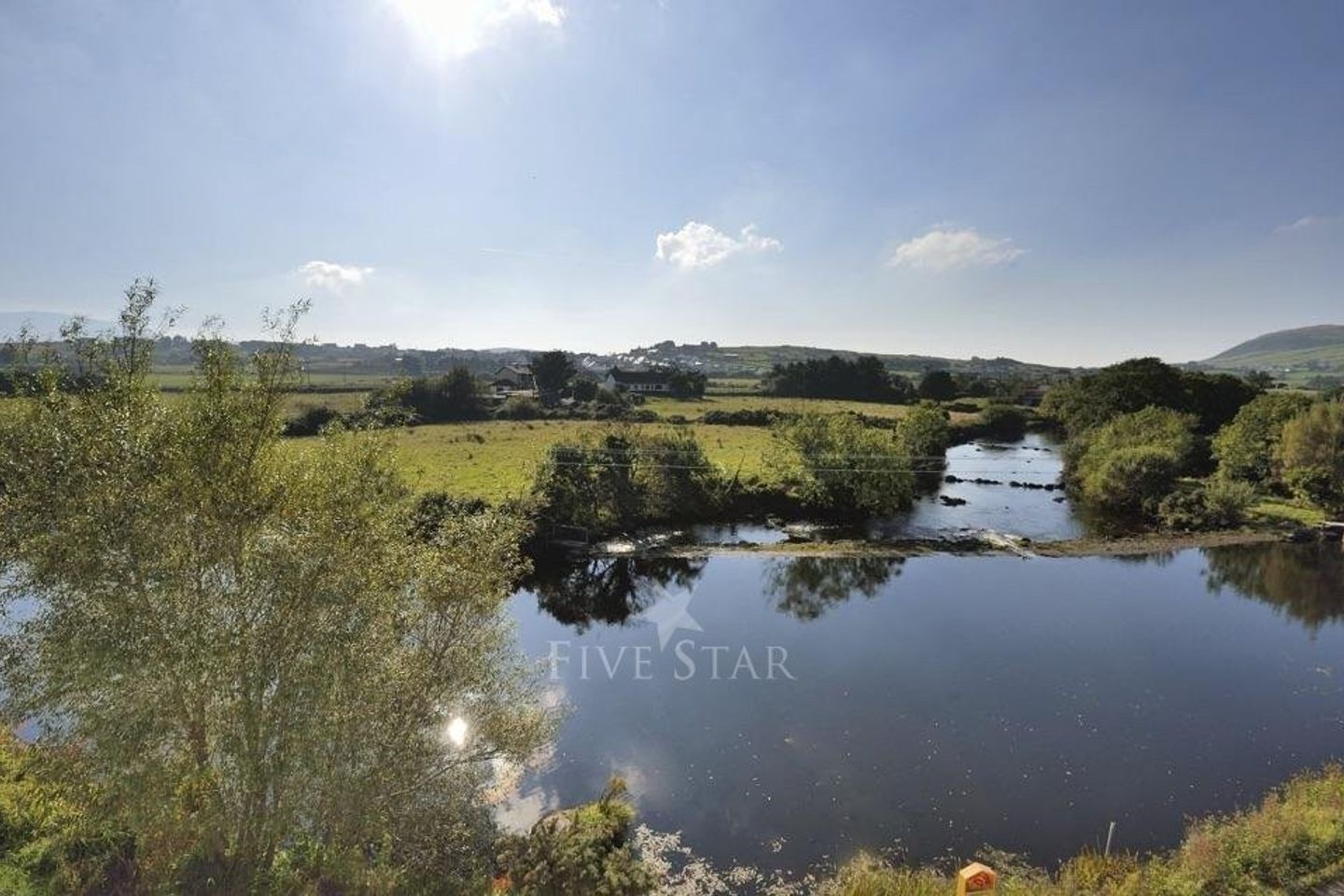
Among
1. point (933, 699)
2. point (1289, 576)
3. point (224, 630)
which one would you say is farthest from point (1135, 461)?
point (224, 630)

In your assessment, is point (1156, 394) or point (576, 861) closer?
point (576, 861)

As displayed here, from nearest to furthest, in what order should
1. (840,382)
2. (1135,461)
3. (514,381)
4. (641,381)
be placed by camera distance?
(1135,461)
(840,382)
(641,381)
(514,381)

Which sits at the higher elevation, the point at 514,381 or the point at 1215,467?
the point at 514,381

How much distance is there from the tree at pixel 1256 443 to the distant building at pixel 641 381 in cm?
6690

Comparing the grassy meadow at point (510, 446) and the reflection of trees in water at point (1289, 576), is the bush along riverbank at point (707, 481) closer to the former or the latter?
the grassy meadow at point (510, 446)

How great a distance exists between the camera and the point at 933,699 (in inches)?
851

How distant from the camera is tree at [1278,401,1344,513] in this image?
4434cm

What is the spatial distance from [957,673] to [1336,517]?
130 ft

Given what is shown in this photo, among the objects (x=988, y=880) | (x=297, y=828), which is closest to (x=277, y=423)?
(x=297, y=828)

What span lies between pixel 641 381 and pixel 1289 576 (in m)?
81.6

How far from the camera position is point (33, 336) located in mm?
11766

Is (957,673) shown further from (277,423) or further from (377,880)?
(277,423)

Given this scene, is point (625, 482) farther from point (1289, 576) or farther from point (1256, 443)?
point (1256, 443)

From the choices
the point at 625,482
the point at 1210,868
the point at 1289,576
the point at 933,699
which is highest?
the point at 625,482
